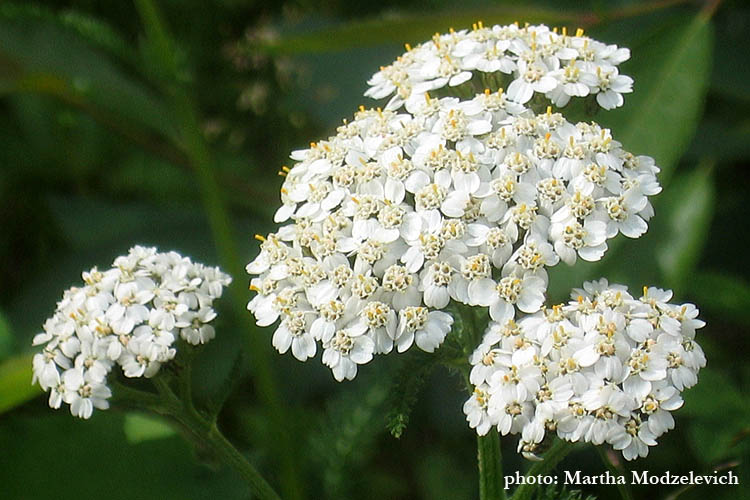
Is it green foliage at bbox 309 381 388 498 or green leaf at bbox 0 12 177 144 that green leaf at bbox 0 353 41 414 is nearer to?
green foliage at bbox 309 381 388 498

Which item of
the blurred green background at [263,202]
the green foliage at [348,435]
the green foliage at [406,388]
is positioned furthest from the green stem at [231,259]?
the green foliage at [406,388]

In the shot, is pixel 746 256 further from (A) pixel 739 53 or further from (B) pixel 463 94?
(B) pixel 463 94

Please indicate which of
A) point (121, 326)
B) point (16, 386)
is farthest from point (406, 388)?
point (16, 386)

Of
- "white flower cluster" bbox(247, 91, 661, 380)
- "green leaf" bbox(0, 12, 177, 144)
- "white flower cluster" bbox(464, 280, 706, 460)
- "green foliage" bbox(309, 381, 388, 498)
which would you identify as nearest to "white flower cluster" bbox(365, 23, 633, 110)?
"white flower cluster" bbox(247, 91, 661, 380)

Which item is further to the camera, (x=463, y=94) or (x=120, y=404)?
(x=463, y=94)

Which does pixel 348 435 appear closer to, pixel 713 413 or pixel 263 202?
pixel 713 413

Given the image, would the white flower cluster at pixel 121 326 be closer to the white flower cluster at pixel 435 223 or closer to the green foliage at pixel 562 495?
the white flower cluster at pixel 435 223

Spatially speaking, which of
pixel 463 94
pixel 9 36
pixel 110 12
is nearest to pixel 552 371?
pixel 463 94
